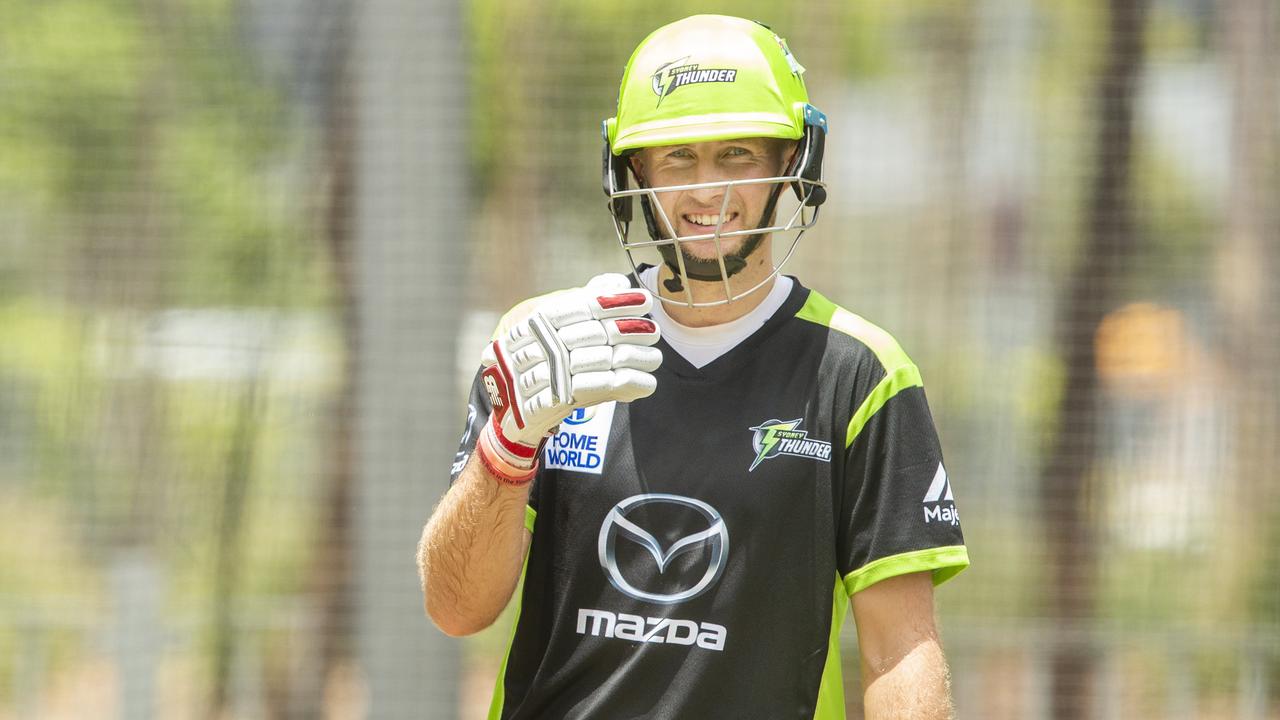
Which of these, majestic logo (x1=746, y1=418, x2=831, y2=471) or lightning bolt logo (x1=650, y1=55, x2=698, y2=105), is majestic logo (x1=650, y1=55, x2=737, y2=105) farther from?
majestic logo (x1=746, y1=418, x2=831, y2=471)

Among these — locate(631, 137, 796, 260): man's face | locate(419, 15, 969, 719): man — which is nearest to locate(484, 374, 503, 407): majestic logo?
locate(419, 15, 969, 719): man

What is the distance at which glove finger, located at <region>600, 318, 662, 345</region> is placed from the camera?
1.91 metres

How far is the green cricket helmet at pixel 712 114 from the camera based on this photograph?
83.9 inches

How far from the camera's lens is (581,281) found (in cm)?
555

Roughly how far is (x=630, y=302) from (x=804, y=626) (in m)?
0.61

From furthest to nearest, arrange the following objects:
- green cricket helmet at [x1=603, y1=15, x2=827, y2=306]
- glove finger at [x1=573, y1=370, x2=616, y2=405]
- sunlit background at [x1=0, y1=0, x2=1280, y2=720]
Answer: sunlit background at [x1=0, y1=0, x2=1280, y2=720] < green cricket helmet at [x1=603, y1=15, x2=827, y2=306] < glove finger at [x1=573, y1=370, x2=616, y2=405]

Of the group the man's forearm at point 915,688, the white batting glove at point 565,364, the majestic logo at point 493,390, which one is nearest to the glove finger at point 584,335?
the white batting glove at point 565,364

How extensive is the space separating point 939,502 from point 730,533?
1.15 ft

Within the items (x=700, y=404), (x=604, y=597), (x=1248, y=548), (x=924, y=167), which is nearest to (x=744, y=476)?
(x=700, y=404)

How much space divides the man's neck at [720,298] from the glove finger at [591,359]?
1.08ft

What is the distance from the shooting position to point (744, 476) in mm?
2070

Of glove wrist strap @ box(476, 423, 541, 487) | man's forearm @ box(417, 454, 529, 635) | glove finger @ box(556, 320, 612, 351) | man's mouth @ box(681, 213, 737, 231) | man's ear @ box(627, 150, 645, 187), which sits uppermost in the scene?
man's ear @ box(627, 150, 645, 187)

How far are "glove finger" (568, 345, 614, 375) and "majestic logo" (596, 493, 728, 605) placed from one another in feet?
0.94

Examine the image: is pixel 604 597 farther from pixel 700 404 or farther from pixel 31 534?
pixel 31 534
